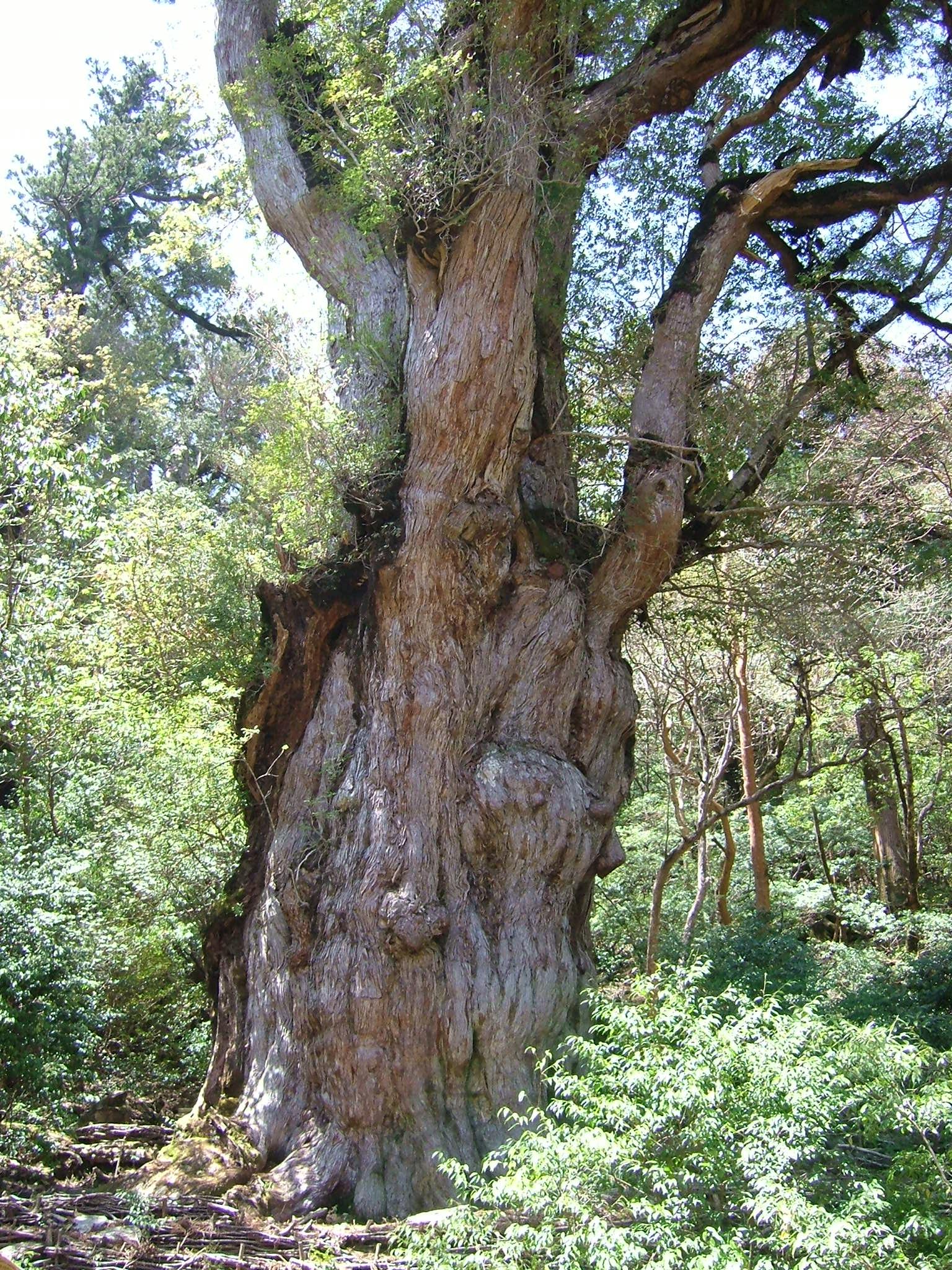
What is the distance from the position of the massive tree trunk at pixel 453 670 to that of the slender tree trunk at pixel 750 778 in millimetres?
3790

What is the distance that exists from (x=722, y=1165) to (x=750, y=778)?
24.5ft

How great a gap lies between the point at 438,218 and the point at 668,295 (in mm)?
1752

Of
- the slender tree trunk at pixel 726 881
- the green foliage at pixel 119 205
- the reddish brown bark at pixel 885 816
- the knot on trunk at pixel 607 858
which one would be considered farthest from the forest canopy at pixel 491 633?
the green foliage at pixel 119 205

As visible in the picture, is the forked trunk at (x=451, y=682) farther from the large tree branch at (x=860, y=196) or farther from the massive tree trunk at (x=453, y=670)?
the large tree branch at (x=860, y=196)

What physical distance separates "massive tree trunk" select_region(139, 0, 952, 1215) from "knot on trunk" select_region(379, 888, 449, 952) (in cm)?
1

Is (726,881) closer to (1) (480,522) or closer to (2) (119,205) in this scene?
(1) (480,522)

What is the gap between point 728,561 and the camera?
9.62 meters

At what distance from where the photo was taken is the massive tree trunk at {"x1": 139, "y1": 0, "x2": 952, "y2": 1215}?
18.1 ft

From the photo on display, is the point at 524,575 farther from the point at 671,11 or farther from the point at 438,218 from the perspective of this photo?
the point at 671,11

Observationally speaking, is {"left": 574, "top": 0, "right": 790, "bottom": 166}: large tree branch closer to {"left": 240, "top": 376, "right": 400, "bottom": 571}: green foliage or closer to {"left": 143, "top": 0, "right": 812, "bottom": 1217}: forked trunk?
{"left": 143, "top": 0, "right": 812, "bottom": 1217}: forked trunk

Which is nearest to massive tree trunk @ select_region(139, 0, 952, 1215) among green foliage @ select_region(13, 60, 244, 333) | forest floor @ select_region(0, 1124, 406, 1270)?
forest floor @ select_region(0, 1124, 406, 1270)

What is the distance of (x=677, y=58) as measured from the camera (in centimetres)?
768

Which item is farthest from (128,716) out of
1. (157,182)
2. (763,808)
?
(157,182)

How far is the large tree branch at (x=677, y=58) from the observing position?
7562 millimetres
